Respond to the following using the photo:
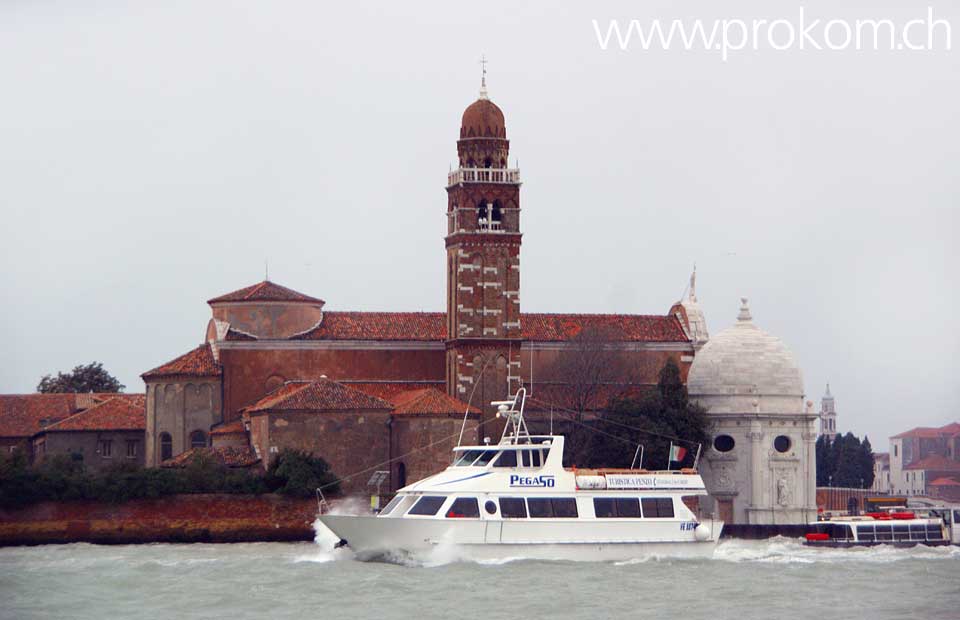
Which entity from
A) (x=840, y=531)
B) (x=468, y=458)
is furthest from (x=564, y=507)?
(x=840, y=531)

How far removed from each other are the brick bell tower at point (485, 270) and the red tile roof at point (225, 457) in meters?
8.08

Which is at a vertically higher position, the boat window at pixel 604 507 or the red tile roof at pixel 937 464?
the red tile roof at pixel 937 464

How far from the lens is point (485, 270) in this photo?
75.6 metres

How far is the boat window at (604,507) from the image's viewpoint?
54562 millimetres

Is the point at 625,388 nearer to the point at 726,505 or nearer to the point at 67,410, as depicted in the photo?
the point at 726,505

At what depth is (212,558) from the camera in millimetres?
57000

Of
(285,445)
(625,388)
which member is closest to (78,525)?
(285,445)

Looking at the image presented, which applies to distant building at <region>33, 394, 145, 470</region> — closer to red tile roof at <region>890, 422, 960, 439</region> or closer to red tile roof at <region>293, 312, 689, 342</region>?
red tile roof at <region>293, 312, 689, 342</region>

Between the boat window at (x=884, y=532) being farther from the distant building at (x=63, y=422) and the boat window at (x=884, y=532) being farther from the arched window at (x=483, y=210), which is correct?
the distant building at (x=63, y=422)

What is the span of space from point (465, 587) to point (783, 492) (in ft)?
103

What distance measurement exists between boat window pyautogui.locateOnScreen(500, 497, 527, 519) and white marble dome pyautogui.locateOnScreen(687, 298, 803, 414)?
24.6 meters

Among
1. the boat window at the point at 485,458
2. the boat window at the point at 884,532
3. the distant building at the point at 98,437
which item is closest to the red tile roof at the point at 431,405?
the distant building at the point at 98,437

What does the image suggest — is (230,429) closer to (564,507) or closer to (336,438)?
(336,438)

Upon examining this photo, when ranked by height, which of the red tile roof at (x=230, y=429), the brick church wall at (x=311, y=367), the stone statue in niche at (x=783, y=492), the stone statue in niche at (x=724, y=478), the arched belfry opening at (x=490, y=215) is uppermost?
the arched belfry opening at (x=490, y=215)
